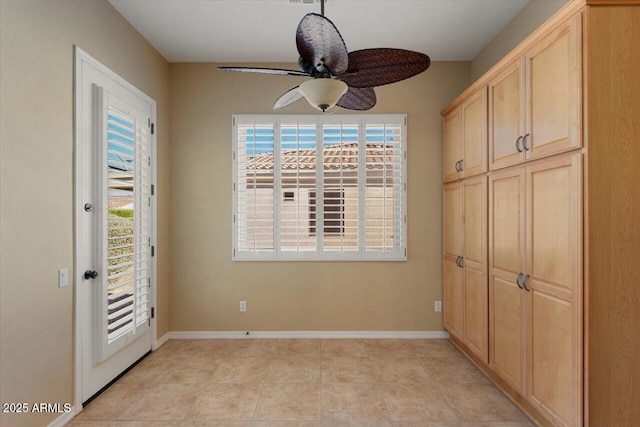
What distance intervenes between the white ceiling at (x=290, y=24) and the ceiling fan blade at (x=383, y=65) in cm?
126

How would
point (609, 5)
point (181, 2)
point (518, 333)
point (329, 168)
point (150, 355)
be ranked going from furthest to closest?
point (329, 168)
point (150, 355)
point (181, 2)
point (518, 333)
point (609, 5)

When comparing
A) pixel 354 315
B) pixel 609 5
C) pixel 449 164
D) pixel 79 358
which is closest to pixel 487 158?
pixel 449 164

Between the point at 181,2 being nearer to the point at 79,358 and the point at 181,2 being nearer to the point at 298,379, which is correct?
the point at 79,358

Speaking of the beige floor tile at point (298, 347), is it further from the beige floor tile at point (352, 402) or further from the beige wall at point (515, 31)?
the beige wall at point (515, 31)

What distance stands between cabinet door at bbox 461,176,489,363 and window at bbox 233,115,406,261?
75 centimetres

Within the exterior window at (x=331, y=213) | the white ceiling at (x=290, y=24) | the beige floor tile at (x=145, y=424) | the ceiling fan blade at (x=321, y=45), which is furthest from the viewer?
the exterior window at (x=331, y=213)

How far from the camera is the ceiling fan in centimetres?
149

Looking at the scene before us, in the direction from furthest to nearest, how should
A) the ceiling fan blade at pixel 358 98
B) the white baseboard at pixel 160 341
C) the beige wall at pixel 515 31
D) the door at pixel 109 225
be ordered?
the white baseboard at pixel 160 341, the beige wall at pixel 515 31, the door at pixel 109 225, the ceiling fan blade at pixel 358 98

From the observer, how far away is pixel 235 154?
12.3ft

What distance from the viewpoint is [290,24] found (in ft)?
9.77

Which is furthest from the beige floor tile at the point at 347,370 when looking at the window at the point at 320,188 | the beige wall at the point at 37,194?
the beige wall at the point at 37,194

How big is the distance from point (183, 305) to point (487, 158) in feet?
10.8

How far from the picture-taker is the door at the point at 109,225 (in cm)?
238

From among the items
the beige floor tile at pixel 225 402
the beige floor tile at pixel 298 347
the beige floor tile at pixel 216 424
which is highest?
the beige floor tile at pixel 298 347
